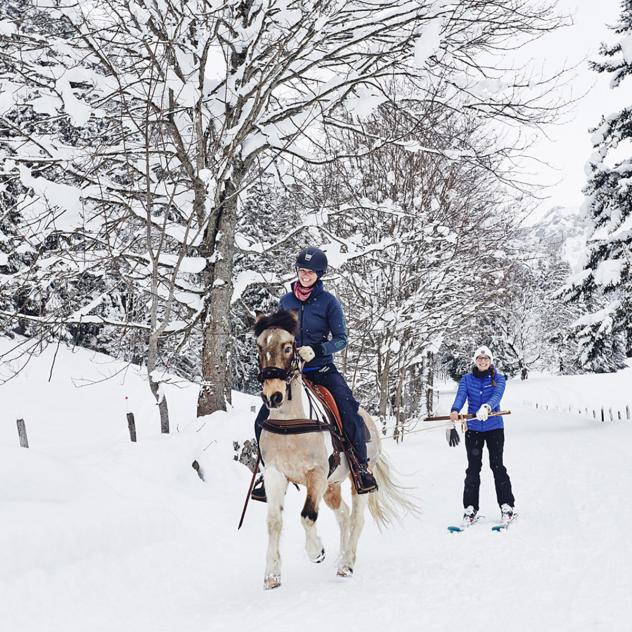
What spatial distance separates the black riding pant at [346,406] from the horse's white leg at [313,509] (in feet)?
2.29

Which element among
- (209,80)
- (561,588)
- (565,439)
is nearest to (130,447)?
(209,80)

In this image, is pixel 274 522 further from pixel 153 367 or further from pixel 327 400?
pixel 153 367

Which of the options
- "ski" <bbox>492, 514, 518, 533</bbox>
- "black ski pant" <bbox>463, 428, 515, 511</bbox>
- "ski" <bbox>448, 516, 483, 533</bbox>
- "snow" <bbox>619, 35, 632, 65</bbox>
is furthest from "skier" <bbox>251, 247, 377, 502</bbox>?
"snow" <bbox>619, 35, 632, 65</bbox>

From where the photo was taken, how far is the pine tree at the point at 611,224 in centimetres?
1912

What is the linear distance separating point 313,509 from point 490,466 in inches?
137

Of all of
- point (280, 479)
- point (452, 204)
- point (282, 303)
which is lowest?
point (280, 479)

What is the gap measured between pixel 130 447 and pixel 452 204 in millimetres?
13018

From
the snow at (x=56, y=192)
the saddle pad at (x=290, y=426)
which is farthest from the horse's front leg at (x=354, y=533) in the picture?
the snow at (x=56, y=192)

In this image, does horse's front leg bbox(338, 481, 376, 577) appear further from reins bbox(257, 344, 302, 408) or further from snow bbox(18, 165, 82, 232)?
snow bbox(18, 165, 82, 232)

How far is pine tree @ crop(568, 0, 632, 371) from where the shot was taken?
62.7 ft

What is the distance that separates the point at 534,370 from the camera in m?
69.6

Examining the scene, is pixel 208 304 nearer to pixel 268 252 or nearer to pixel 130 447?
pixel 268 252

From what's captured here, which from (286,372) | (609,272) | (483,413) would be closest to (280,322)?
(286,372)

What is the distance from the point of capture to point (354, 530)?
5.78 metres
